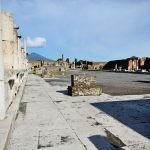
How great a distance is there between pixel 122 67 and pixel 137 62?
6177mm

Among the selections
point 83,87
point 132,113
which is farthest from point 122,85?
point 132,113

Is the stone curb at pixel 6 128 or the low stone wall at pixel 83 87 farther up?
the low stone wall at pixel 83 87

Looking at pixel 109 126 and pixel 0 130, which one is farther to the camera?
pixel 109 126

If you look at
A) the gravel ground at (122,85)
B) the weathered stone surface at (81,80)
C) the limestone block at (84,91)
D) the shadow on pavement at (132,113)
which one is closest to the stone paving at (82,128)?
the shadow on pavement at (132,113)

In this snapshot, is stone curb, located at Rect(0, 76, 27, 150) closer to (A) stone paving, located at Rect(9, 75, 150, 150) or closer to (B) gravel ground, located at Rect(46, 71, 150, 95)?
(A) stone paving, located at Rect(9, 75, 150, 150)

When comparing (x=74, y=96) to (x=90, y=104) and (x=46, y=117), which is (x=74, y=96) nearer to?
(x=90, y=104)

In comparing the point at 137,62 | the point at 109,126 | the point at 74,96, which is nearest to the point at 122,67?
the point at 137,62

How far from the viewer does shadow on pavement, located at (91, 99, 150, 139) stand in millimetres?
6602

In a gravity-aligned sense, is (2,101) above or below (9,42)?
below

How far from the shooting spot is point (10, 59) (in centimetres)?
984

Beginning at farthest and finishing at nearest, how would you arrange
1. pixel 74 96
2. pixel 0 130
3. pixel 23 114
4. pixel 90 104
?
1. pixel 74 96
2. pixel 90 104
3. pixel 23 114
4. pixel 0 130

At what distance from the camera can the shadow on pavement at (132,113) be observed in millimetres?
6602

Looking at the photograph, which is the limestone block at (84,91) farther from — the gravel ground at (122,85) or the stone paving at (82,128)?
the stone paving at (82,128)

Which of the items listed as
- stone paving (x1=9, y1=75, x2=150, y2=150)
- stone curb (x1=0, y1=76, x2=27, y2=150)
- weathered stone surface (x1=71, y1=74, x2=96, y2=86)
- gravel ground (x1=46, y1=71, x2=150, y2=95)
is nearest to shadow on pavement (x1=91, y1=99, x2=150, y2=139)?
stone paving (x1=9, y1=75, x2=150, y2=150)
